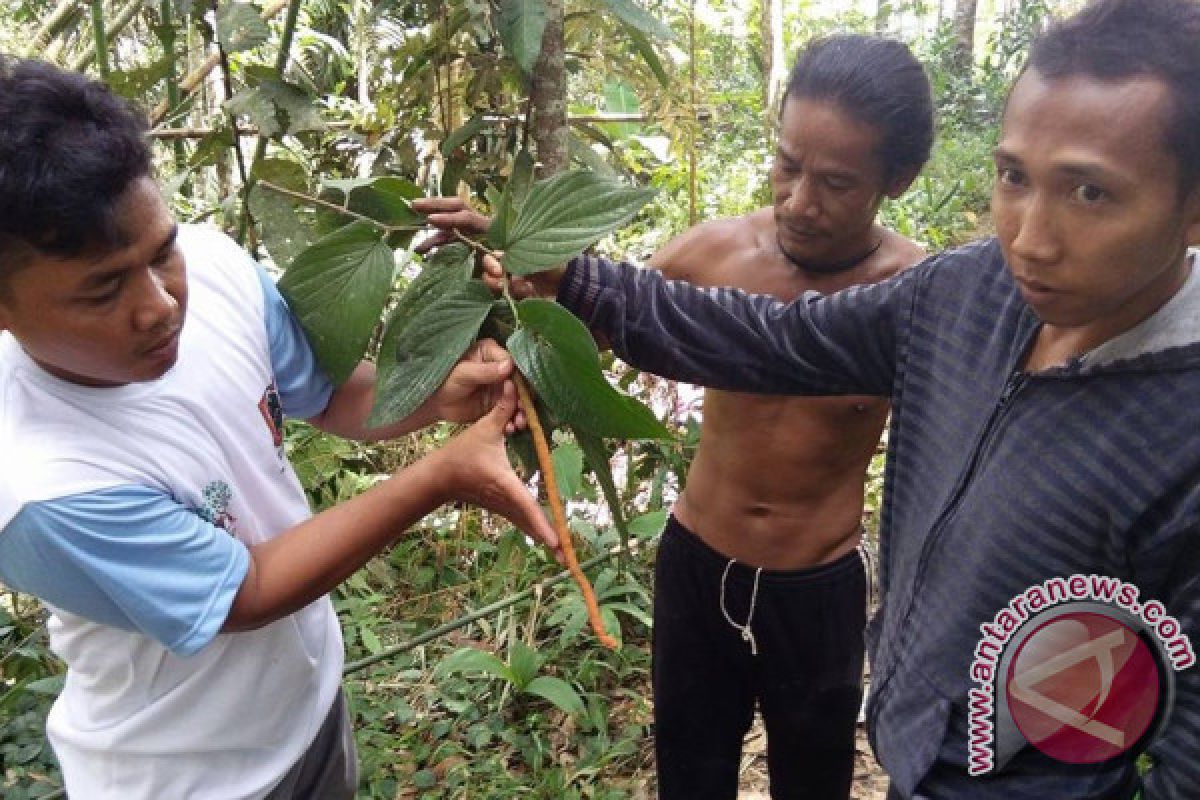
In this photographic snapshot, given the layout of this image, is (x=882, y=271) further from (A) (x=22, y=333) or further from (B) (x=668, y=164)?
(B) (x=668, y=164)

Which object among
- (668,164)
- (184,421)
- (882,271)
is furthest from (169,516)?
(668,164)

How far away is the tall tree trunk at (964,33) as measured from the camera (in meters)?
8.07

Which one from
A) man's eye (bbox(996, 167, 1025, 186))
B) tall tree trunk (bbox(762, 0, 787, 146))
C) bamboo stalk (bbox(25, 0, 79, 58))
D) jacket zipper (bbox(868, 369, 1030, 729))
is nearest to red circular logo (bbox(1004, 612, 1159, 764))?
jacket zipper (bbox(868, 369, 1030, 729))

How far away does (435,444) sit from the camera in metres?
2.86

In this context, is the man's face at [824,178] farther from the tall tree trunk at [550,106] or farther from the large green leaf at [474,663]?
the large green leaf at [474,663]

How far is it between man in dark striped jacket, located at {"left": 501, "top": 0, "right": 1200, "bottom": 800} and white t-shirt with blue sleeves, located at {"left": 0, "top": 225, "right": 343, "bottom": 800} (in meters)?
0.71

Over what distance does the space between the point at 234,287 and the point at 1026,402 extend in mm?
872

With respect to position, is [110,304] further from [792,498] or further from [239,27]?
[792,498]

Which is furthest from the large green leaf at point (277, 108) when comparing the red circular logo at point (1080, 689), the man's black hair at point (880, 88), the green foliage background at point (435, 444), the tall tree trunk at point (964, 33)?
the tall tree trunk at point (964, 33)

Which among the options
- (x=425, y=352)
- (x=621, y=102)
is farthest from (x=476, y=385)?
(x=621, y=102)

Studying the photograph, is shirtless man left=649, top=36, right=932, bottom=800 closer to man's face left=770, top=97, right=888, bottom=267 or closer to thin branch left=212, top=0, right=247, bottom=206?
man's face left=770, top=97, right=888, bottom=267

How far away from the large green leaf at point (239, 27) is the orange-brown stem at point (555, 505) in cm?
65

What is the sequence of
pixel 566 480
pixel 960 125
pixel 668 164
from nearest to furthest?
pixel 566 480
pixel 668 164
pixel 960 125

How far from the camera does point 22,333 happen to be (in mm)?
832
